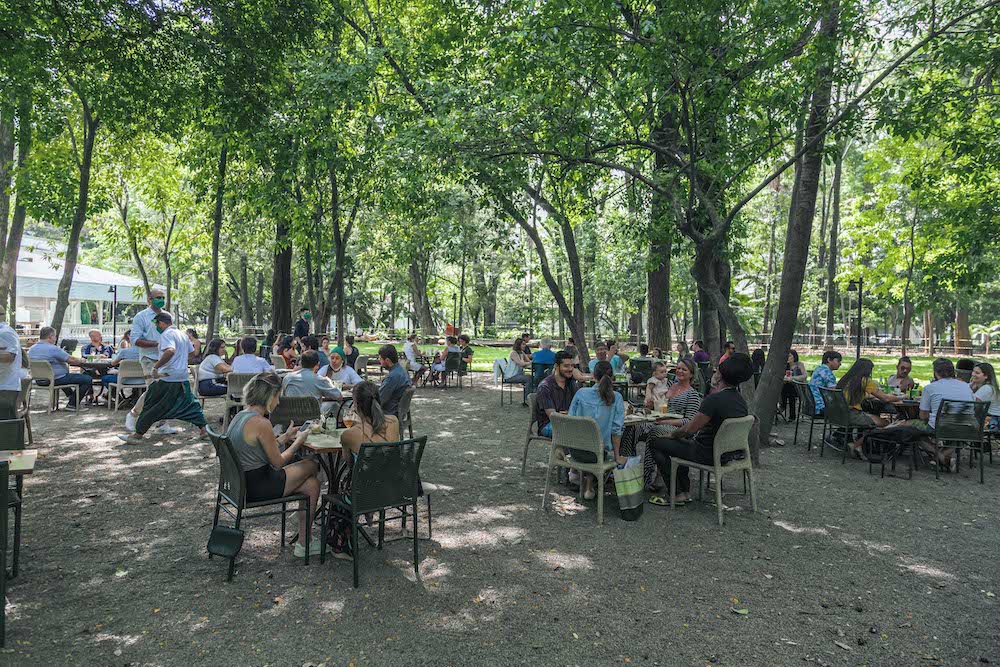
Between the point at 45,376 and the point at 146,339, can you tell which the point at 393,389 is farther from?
the point at 45,376

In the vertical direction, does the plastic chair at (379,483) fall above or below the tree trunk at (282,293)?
below

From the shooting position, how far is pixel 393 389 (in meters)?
7.29

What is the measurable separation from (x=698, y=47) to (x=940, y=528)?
18.5 ft

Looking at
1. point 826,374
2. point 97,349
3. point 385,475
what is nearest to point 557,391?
point 385,475

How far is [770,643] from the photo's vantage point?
3.77m

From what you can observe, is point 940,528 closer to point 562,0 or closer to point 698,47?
point 698,47

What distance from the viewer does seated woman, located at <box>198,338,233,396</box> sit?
10398mm

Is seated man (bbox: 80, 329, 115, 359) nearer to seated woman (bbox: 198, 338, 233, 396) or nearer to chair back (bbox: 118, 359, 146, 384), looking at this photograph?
chair back (bbox: 118, 359, 146, 384)

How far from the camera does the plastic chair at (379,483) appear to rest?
173 inches

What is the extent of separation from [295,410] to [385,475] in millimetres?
2863

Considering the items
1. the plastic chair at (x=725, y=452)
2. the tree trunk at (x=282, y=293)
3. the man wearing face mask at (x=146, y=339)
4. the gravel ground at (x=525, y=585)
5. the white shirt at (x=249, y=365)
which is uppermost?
the tree trunk at (x=282, y=293)

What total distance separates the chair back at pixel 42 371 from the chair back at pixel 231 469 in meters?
8.38

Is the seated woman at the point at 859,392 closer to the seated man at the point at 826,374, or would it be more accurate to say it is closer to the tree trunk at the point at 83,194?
the seated man at the point at 826,374

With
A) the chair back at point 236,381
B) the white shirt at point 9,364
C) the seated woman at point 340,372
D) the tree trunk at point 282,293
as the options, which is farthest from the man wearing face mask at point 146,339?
the tree trunk at point 282,293
